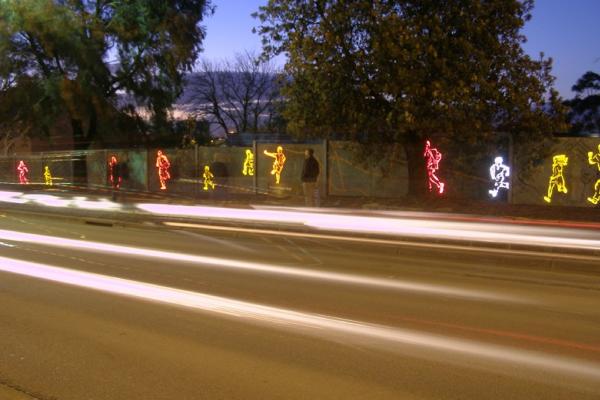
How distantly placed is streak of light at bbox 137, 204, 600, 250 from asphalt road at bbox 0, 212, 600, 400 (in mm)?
954

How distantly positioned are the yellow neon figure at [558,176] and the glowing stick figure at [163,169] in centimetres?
1548

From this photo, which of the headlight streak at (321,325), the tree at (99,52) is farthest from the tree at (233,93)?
the headlight streak at (321,325)

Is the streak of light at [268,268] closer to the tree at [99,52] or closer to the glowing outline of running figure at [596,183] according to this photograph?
the glowing outline of running figure at [596,183]

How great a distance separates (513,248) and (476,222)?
1661mm

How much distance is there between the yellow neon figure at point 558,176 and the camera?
18.3 m

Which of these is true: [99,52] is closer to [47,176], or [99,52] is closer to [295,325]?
[47,176]

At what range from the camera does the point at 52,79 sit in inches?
1165

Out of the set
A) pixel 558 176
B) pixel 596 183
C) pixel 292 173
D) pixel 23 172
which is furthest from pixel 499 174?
pixel 23 172

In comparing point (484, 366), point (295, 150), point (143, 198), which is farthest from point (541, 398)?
point (143, 198)

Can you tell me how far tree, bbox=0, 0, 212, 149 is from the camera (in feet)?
96.6

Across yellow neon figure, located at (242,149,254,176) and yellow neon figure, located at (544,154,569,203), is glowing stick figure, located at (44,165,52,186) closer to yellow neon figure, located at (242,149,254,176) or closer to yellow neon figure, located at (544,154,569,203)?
yellow neon figure, located at (242,149,254,176)

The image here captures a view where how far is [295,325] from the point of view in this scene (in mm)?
6875

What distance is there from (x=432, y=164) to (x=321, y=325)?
13.6 m

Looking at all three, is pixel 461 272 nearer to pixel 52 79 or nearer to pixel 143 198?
pixel 143 198
